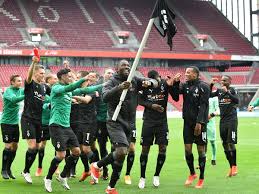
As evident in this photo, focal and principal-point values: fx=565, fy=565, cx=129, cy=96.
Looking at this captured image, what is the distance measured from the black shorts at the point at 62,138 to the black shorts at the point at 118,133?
902 mm

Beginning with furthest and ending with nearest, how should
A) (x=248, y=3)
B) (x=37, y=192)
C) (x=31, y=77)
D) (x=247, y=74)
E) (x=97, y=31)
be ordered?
(x=248, y=3) < (x=247, y=74) < (x=97, y=31) < (x=31, y=77) < (x=37, y=192)

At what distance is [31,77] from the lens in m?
11.1

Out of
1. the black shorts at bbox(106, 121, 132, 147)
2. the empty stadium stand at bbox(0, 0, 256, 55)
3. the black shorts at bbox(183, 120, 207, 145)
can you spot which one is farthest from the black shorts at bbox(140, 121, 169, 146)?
the empty stadium stand at bbox(0, 0, 256, 55)

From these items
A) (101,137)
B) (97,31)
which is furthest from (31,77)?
(97,31)

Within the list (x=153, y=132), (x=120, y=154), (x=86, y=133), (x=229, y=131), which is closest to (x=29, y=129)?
(x=86, y=133)

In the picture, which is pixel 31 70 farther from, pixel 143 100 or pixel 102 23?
pixel 102 23

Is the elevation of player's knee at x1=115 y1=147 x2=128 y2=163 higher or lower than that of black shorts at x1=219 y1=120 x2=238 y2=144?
higher

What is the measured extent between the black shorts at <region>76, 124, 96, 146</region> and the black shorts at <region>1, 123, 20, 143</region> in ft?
4.44

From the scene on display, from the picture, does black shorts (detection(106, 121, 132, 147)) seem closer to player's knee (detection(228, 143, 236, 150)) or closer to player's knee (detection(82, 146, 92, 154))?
player's knee (detection(82, 146, 92, 154))

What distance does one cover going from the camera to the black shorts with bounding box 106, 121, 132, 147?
9.73 metres

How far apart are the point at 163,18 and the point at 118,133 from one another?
221cm

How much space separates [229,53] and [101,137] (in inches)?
2123

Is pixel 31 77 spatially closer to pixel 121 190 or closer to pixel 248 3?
pixel 121 190

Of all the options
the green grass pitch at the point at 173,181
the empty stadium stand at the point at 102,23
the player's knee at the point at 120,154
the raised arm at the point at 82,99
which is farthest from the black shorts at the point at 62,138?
the empty stadium stand at the point at 102,23
